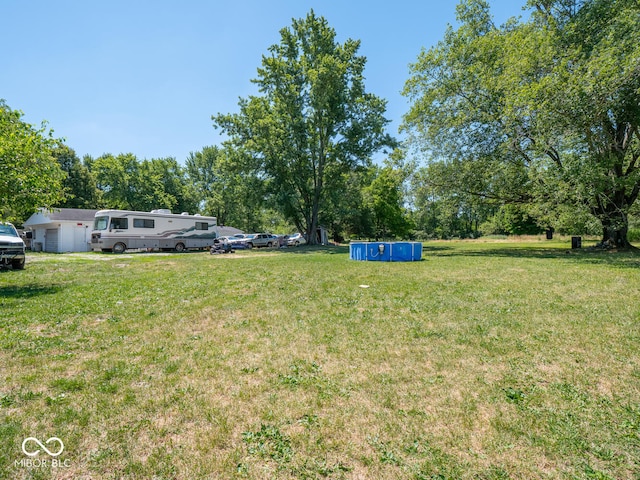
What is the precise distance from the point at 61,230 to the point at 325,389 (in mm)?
33208

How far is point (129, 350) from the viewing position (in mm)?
4215

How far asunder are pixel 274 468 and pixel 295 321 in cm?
334

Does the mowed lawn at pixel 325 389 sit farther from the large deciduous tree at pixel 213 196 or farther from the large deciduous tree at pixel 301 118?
the large deciduous tree at pixel 213 196

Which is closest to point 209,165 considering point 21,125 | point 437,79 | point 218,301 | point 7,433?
point 437,79

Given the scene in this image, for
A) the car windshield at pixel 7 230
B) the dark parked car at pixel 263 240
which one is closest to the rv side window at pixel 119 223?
the car windshield at pixel 7 230

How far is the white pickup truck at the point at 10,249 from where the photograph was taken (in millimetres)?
11636

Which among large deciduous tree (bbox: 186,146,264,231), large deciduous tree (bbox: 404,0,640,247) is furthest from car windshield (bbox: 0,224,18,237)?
large deciduous tree (bbox: 186,146,264,231)

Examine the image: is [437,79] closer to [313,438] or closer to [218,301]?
[218,301]

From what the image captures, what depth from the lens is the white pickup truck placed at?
11636 millimetres

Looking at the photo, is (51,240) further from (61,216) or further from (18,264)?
(18,264)

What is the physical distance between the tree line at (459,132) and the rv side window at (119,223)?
8847 millimetres

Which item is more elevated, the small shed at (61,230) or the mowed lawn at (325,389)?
the small shed at (61,230)

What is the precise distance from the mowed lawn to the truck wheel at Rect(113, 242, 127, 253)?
18.5 meters

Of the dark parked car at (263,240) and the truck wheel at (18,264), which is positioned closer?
the truck wheel at (18,264)
